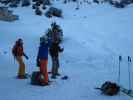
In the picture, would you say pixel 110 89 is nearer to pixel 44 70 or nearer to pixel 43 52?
pixel 44 70

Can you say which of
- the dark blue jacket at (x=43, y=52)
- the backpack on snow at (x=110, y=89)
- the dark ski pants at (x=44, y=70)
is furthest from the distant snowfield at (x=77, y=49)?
the dark blue jacket at (x=43, y=52)

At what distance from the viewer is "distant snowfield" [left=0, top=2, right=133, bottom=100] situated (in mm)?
14242

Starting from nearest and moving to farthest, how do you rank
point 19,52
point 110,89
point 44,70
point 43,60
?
point 110,89, point 44,70, point 43,60, point 19,52

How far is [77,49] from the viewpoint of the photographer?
90.1 feet

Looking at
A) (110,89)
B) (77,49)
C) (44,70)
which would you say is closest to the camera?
(110,89)

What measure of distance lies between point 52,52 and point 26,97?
406cm

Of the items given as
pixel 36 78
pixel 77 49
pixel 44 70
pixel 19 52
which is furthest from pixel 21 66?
pixel 77 49

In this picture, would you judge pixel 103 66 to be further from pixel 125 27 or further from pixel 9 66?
pixel 125 27

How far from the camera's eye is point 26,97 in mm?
13211

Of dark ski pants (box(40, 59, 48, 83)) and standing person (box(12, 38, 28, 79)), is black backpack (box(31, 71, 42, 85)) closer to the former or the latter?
dark ski pants (box(40, 59, 48, 83))

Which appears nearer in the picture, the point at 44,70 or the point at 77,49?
the point at 44,70

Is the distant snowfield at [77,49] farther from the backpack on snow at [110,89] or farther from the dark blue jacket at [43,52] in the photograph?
the dark blue jacket at [43,52]

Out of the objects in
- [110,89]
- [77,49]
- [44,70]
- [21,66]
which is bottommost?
[77,49]

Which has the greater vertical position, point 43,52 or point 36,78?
point 43,52
